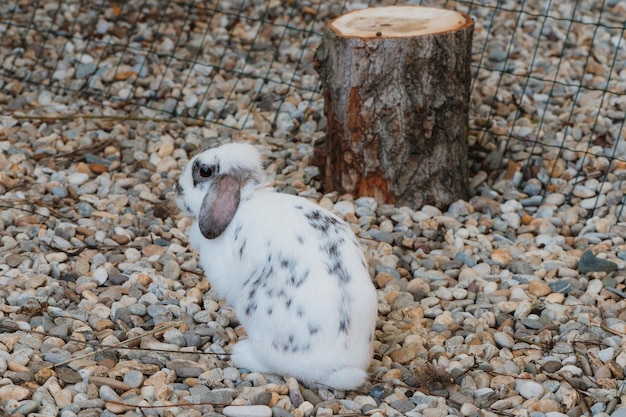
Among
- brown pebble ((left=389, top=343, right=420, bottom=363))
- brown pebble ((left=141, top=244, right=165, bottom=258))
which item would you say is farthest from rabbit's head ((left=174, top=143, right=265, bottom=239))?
brown pebble ((left=389, top=343, right=420, bottom=363))

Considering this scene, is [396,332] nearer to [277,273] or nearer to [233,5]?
[277,273]

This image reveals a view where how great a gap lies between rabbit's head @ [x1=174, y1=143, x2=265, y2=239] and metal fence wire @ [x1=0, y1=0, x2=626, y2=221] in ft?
6.69

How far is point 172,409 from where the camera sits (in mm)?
3578

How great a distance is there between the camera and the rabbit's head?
3939mm

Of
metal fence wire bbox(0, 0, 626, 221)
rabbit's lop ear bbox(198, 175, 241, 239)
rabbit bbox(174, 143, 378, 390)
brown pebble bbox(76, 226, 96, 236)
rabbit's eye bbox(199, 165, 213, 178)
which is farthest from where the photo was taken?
metal fence wire bbox(0, 0, 626, 221)

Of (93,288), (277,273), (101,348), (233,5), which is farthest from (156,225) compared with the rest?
(233,5)

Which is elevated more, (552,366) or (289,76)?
(289,76)

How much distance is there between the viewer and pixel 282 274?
12.1 feet

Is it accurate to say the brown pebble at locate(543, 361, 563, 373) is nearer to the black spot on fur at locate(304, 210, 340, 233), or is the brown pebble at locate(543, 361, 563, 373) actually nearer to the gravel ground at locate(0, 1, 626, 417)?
the gravel ground at locate(0, 1, 626, 417)

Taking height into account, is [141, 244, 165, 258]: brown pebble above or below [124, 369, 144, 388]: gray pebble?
above

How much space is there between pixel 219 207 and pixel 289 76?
3.13 m

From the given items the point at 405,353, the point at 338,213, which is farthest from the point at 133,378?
the point at 338,213

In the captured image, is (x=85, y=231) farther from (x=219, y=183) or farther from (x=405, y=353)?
(x=405, y=353)

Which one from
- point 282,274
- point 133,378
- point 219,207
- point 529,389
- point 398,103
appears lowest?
point 133,378
